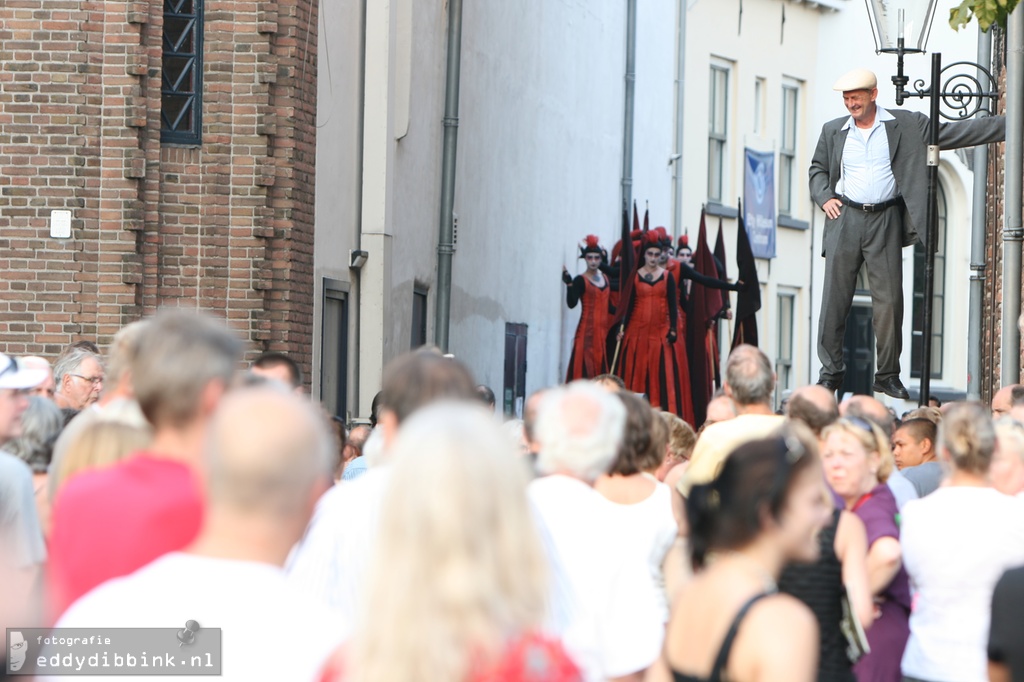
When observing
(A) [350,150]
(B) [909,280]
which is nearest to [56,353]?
(A) [350,150]

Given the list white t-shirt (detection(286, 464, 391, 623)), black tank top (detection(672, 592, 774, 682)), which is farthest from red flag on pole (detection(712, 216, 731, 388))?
black tank top (detection(672, 592, 774, 682))

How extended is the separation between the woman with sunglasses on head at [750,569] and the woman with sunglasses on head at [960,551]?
5.47ft

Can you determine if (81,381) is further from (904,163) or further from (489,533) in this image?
(489,533)

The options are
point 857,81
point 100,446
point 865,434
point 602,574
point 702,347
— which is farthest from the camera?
point 702,347

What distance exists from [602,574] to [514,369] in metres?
19.7

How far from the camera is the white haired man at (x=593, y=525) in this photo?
5195 millimetres

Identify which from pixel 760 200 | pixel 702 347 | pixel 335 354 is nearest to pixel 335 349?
pixel 335 354

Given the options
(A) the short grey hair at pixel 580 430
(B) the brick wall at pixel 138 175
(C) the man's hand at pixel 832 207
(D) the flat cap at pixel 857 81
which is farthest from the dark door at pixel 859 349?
(A) the short grey hair at pixel 580 430

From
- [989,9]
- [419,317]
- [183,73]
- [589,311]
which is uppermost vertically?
[183,73]

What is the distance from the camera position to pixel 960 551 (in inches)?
232

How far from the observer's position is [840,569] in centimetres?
573

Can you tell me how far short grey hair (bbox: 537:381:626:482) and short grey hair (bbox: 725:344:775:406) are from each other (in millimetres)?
1896

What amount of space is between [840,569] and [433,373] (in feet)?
5.44

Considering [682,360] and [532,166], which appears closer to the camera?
[682,360]
